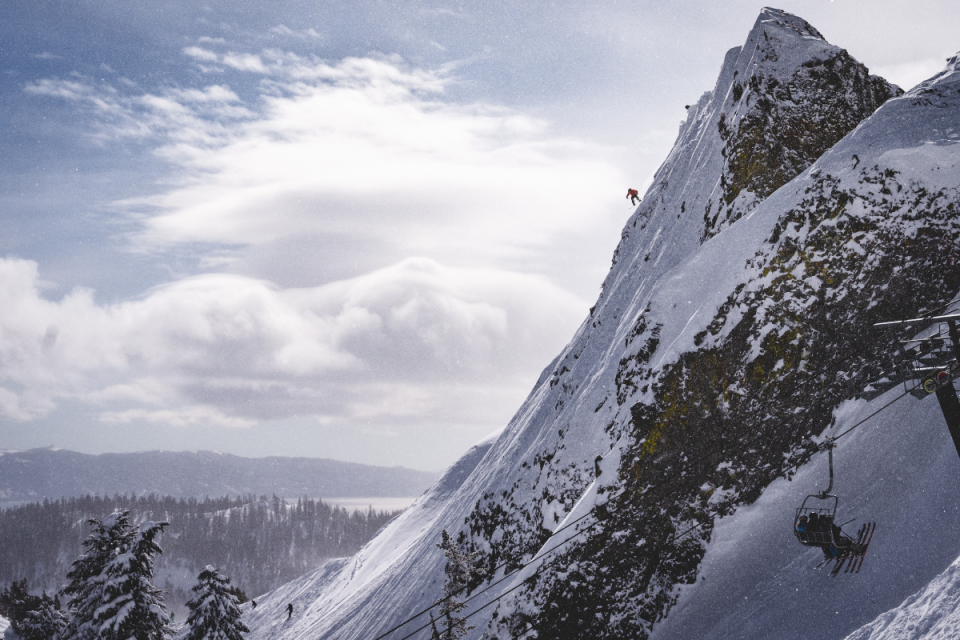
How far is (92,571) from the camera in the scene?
23641 mm

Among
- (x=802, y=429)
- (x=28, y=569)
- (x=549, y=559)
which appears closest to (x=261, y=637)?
(x=549, y=559)

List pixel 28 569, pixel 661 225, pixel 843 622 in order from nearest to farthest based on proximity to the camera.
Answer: pixel 843 622, pixel 661 225, pixel 28 569

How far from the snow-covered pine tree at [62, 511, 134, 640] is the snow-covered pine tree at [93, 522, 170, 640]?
510 millimetres

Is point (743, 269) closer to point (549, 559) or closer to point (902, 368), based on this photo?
point (902, 368)

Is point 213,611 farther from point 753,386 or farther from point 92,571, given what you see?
point 753,386

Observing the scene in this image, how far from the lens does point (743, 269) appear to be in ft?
78.2

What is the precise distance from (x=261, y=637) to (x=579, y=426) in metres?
51.7

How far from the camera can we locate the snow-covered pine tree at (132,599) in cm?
2119

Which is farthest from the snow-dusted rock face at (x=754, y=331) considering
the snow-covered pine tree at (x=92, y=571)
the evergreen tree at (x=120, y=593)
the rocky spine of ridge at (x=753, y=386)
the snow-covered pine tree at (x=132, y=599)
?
the snow-covered pine tree at (x=92, y=571)

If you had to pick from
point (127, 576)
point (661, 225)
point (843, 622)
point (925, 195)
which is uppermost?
point (661, 225)

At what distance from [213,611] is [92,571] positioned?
5.38 meters

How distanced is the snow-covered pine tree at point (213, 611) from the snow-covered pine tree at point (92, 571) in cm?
325

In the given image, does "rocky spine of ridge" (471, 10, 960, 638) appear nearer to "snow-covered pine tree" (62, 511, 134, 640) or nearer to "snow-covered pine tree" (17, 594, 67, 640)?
"snow-covered pine tree" (62, 511, 134, 640)

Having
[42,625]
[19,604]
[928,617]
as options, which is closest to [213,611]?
[42,625]
